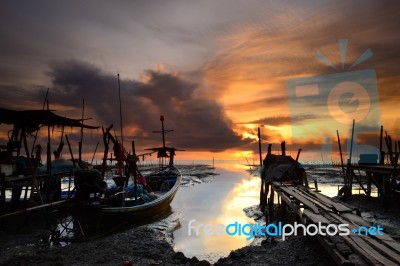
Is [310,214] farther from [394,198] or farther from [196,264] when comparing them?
[394,198]

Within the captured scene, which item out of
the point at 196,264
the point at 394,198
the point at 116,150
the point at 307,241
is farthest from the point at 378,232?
the point at 116,150

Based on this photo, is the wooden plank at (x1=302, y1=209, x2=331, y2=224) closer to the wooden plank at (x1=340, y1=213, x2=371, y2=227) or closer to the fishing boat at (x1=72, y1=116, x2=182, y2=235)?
the wooden plank at (x1=340, y1=213, x2=371, y2=227)

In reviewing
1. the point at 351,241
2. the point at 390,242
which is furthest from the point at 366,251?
the point at 390,242

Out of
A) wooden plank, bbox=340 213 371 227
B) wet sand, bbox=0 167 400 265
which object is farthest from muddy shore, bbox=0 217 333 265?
wooden plank, bbox=340 213 371 227

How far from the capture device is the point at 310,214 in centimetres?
952

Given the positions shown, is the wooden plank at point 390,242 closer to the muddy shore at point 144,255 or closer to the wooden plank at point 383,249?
the wooden plank at point 383,249

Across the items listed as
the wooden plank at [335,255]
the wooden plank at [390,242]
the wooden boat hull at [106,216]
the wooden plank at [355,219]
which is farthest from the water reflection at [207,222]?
the wooden plank at [390,242]

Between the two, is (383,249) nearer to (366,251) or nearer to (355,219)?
(366,251)

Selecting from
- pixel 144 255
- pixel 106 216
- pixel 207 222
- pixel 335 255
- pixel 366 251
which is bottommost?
pixel 207 222

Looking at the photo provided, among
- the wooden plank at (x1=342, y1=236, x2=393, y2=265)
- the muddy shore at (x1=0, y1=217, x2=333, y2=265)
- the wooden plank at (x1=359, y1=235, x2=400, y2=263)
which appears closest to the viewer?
the wooden plank at (x1=342, y1=236, x2=393, y2=265)

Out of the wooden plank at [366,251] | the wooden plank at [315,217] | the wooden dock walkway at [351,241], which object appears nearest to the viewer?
the wooden plank at [366,251]

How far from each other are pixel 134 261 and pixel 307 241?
6.30 m

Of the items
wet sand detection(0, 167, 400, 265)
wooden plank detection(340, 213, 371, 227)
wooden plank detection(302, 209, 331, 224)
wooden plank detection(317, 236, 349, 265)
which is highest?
wooden plank detection(302, 209, 331, 224)

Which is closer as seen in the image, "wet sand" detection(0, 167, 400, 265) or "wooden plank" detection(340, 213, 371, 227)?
"wooden plank" detection(340, 213, 371, 227)
